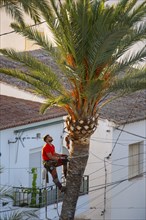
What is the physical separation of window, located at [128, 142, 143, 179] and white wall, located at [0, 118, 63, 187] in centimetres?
585

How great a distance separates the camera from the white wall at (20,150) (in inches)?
902

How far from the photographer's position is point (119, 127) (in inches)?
1129

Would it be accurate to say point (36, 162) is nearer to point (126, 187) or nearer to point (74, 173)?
point (74, 173)

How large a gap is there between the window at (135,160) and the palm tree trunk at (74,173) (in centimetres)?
1111

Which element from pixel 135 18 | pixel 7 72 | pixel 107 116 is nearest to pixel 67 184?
pixel 7 72

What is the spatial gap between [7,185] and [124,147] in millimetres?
7737

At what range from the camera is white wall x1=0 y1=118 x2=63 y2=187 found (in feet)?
75.2

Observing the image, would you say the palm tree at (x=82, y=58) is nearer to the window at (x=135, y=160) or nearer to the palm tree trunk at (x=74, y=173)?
the palm tree trunk at (x=74, y=173)

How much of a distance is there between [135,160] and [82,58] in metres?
13.3

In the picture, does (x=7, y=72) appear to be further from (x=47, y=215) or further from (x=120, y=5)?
(x=47, y=215)

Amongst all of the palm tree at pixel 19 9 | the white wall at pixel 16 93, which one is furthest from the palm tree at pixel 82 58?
the white wall at pixel 16 93

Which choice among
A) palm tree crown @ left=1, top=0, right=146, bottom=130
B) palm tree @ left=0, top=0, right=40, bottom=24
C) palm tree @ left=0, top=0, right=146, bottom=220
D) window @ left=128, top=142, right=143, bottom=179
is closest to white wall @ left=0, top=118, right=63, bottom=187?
palm tree @ left=0, top=0, right=40, bottom=24

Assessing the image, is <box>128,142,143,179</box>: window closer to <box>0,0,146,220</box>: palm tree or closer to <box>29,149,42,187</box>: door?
<box>29,149,42,187</box>: door

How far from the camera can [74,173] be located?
18.8 meters
